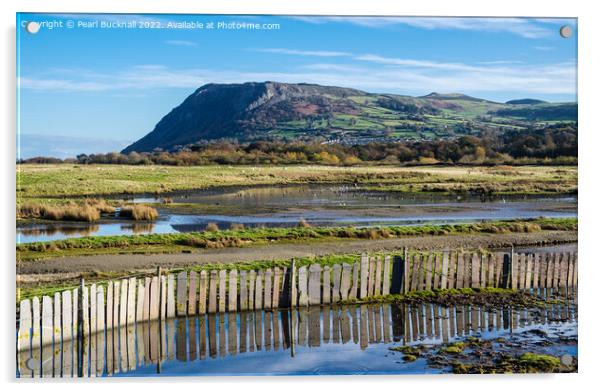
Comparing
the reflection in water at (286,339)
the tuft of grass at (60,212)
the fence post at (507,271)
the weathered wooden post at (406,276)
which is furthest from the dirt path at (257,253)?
the weathered wooden post at (406,276)

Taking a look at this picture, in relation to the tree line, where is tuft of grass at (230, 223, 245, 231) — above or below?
below

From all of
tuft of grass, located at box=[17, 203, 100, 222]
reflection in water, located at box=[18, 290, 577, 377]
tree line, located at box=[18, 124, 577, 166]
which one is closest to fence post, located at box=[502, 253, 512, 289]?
reflection in water, located at box=[18, 290, 577, 377]

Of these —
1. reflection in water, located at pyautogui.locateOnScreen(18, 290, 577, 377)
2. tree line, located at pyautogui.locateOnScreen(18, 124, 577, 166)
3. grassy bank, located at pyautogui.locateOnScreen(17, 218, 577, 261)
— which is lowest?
reflection in water, located at pyautogui.locateOnScreen(18, 290, 577, 377)

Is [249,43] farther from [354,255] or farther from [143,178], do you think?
[354,255]

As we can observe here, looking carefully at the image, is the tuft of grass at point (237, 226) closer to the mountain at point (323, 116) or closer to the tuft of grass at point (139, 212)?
the tuft of grass at point (139, 212)

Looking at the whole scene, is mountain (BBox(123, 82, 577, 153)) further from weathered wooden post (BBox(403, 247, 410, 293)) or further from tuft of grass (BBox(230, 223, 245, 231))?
tuft of grass (BBox(230, 223, 245, 231))

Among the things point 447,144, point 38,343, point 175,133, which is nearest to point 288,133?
point 175,133
